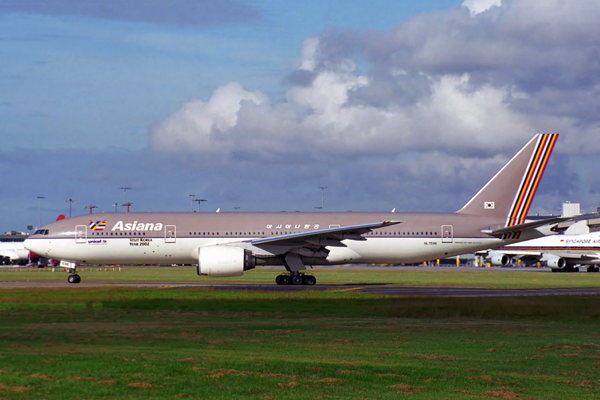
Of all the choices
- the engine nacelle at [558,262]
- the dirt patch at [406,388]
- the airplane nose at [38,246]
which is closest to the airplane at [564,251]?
the engine nacelle at [558,262]

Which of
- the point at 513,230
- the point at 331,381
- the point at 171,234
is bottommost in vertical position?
the point at 331,381

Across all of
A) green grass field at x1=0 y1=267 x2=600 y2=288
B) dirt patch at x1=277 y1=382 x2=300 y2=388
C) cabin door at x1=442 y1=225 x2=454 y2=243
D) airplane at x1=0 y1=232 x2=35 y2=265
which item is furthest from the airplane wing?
airplane at x1=0 y1=232 x2=35 y2=265

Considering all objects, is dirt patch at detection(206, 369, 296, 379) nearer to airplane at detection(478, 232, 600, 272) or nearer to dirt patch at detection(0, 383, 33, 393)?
dirt patch at detection(0, 383, 33, 393)

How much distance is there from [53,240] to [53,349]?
27422mm

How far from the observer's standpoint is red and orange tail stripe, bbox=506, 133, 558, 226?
37469 millimetres

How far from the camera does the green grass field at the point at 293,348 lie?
8367 mm

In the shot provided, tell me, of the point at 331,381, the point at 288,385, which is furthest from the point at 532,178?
the point at 288,385

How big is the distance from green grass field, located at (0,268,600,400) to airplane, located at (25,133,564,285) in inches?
528

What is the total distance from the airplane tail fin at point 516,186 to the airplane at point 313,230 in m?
0.06

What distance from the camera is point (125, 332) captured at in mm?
13680

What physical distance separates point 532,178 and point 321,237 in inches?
532

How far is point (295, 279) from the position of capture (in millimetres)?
34000

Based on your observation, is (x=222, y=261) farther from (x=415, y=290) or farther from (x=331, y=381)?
(x=331, y=381)

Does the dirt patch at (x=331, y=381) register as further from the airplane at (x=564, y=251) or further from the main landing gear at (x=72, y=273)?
the airplane at (x=564, y=251)
